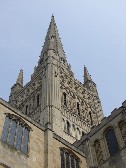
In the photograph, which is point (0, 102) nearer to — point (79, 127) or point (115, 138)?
point (115, 138)

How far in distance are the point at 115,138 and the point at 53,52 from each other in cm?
2843

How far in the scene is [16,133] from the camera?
21.8 m

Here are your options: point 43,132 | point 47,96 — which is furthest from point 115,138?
point 47,96

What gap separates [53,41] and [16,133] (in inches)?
1416

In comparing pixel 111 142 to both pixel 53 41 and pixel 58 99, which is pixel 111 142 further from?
pixel 53 41

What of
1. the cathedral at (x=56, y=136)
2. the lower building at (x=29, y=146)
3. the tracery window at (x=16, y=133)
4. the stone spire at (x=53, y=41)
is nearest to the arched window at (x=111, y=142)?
the cathedral at (x=56, y=136)

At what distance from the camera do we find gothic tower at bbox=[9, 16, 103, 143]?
38812 millimetres

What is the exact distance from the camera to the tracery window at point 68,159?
77.0 feet

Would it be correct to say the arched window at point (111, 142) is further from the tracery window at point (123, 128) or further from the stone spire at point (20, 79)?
the stone spire at point (20, 79)

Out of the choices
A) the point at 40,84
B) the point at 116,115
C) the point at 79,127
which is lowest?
the point at 116,115

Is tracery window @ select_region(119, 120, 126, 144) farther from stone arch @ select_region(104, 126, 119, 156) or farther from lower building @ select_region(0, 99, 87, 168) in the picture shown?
lower building @ select_region(0, 99, 87, 168)

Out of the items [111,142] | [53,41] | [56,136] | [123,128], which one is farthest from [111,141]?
[53,41]

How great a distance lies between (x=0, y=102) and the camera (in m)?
22.4

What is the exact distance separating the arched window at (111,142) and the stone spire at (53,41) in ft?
93.0
